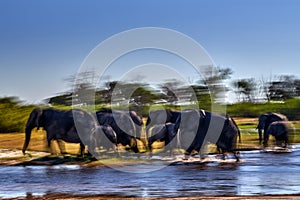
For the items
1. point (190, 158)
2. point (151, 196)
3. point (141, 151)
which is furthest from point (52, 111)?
point (151, 196)

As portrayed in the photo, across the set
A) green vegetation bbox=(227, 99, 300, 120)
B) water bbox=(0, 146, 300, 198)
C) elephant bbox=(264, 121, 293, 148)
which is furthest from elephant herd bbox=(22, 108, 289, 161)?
green vegetation bbox=(227, 99, 300, 120)

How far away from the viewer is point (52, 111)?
23.1 m

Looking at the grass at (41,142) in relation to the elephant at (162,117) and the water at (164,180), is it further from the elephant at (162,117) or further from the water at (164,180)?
the water at (164,180)

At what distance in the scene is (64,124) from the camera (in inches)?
888

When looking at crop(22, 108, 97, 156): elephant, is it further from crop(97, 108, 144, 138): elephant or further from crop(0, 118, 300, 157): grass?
crop(97, 108, 144, 138): elephant

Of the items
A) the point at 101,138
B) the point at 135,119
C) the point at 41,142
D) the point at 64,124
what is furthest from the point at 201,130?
the point at 41,142

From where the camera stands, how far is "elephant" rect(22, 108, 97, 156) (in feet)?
72.7

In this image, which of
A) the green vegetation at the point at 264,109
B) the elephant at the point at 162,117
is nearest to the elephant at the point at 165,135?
the elephant at the point at 162,117

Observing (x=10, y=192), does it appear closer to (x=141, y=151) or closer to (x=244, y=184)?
(x=244, y=184)

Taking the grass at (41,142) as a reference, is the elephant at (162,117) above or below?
above

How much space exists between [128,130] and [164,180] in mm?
8978

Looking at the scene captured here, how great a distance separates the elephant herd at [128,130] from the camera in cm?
2164

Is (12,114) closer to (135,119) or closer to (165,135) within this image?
(135,119)

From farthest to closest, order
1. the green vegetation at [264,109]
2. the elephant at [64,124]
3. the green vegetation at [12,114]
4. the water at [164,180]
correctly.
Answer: the green vegetation at [264,109] → the green vegetation at [12,114] → the elephant at [64,124] → the water at [164,180]
